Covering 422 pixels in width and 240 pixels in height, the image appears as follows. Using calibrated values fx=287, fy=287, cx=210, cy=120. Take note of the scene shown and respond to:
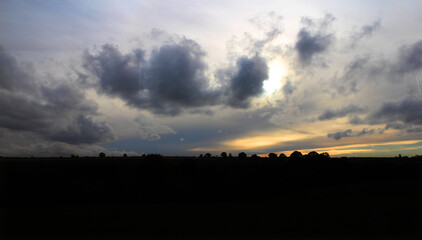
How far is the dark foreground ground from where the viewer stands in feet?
32.2

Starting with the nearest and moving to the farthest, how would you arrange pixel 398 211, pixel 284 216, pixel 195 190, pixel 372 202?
pixel 284 216, pixel 398 211, pixel 372 202, pixel 195 190

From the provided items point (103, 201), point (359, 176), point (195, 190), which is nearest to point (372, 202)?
point (195, 190)

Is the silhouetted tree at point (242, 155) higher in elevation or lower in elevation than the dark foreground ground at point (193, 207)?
higher


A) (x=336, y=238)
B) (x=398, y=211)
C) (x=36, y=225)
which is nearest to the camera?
(x=336, y=238)

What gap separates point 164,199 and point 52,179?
42.1ft

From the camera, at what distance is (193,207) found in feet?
47.9

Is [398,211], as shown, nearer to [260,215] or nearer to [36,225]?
[260,215]

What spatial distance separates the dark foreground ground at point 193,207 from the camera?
983 centimetres

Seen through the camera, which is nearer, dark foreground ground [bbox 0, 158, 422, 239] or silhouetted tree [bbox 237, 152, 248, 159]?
dark foreground ground [bbox 0, 158, 422, 239]

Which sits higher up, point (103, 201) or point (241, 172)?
point (241, 172)

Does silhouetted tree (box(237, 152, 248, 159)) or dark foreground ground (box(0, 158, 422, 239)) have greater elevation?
silhouetted tree (box(237, 152, 248, 159))

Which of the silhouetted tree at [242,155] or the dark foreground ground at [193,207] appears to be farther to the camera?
the silhouetted tree at [242,155]

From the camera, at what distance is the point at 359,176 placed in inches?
1395

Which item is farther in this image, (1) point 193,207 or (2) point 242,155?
(2) point 242,155
